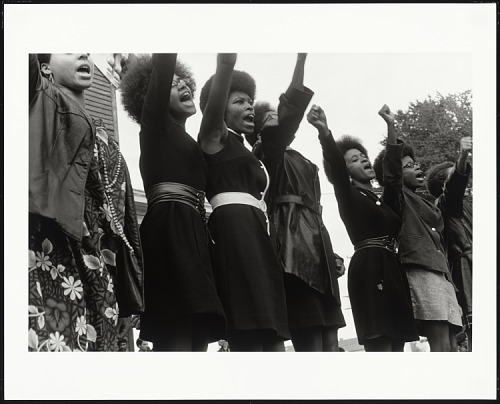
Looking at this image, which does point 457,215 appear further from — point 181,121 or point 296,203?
point 181,121

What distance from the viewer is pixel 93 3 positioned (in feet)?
20.4

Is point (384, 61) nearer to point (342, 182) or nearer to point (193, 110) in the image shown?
point (342, 182)

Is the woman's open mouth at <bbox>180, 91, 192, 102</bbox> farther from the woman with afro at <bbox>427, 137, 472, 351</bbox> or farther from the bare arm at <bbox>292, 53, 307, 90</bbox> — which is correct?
the woman with afro at <bbox>427, 137, 472, 351</bbox>

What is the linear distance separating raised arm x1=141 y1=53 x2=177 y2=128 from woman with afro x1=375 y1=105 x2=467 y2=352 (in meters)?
1.49

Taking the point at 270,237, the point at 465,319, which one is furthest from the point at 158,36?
the point at 465,319

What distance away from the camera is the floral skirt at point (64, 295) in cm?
Result: 572

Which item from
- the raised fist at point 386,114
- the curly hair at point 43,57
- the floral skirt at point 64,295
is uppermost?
the curly hair at point 43,57

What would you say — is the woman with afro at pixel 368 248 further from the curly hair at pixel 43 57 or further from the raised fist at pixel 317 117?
the curly hair at pixel 43 57

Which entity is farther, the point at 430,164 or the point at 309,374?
the point at 430,164

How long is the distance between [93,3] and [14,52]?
0.57 metres

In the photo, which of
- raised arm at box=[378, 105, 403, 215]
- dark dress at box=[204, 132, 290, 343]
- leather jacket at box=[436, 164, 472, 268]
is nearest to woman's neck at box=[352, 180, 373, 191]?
raised arm at box=[378, 105, 403, 215]

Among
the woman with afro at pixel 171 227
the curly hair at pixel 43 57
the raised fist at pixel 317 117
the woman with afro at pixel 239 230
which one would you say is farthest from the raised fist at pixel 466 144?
the curly hair at pixel 43 57

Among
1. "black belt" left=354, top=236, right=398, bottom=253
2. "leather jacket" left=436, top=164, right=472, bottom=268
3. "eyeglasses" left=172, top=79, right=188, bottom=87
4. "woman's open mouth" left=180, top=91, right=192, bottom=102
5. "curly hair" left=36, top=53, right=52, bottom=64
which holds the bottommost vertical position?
"black belt" left=354, top=236, right=398, bottom=253

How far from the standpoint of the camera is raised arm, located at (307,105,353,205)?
21.8 ft
